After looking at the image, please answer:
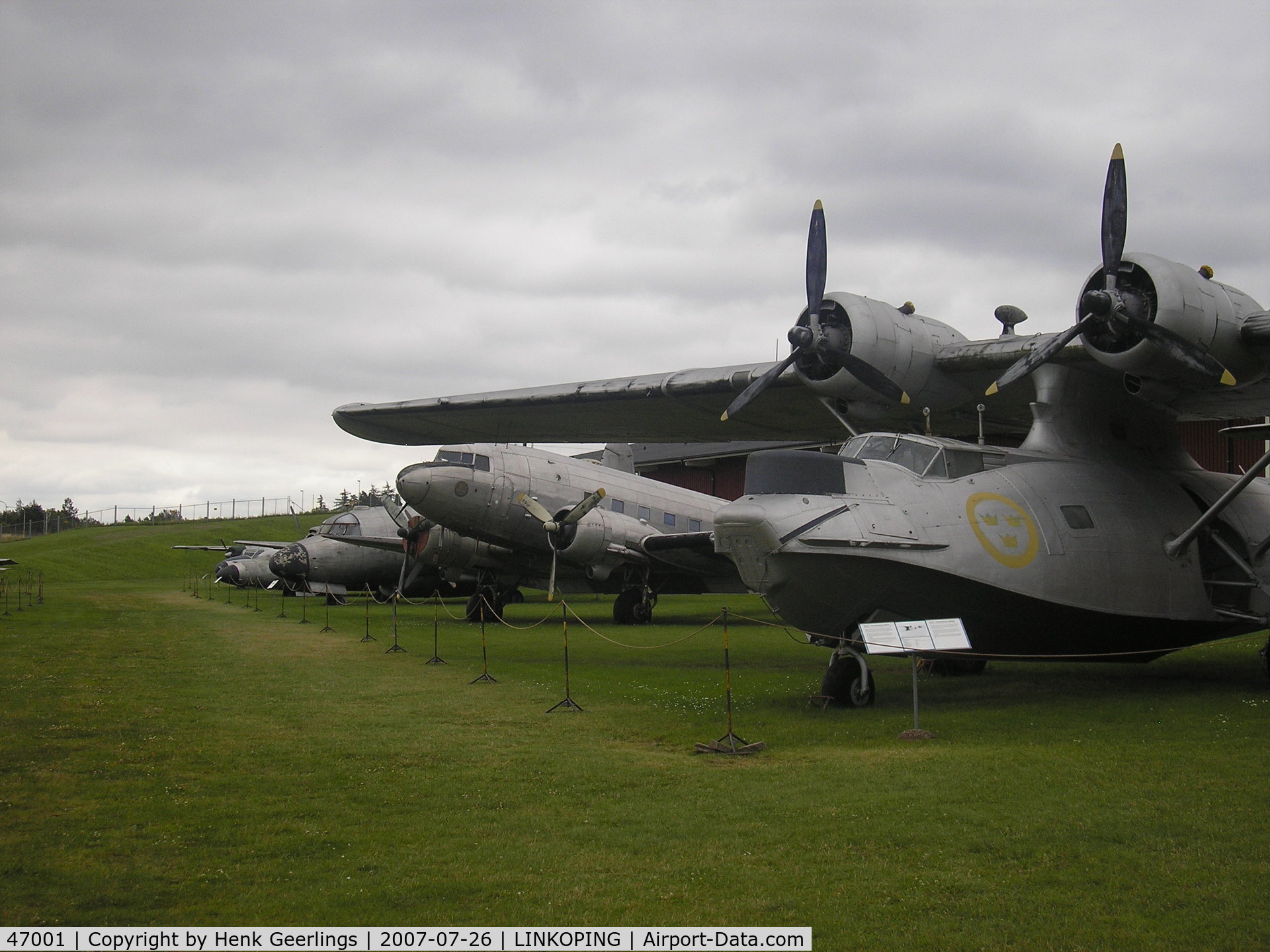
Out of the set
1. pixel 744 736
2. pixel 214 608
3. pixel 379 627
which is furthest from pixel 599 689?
pixel 214 608

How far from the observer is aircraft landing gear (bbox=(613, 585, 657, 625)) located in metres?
24.7

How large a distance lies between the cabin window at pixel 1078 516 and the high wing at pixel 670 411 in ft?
6.44

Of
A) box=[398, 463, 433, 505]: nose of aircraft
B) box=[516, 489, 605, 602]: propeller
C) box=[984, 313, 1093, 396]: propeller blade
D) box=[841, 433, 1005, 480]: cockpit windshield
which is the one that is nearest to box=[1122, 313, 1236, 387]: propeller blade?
box=[984, 313, 1093, 396]: propeller blade

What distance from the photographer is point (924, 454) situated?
11234 millimetres

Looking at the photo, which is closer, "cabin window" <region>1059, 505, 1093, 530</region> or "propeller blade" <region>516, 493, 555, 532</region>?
"cabin window" <region>1059, 505, 1093, 530</region>

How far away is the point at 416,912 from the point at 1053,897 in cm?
292

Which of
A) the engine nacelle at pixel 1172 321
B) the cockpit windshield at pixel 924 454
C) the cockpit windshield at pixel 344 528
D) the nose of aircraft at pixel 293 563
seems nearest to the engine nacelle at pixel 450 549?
the cockpit windshield at pixel 344 528

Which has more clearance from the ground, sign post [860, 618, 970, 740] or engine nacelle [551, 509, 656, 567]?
engine nacelle [551, 509, 656, 567]

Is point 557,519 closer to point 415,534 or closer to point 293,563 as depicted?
point 415,534

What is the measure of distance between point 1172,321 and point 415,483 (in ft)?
50.3

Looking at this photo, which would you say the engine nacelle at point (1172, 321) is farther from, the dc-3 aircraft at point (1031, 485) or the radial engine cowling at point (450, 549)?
the radial engine cowling at point (450, 549)

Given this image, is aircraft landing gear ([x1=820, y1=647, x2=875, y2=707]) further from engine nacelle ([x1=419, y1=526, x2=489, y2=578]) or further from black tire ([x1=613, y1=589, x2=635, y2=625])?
engine nacelle ([x1=419, y1=526, x2=489, y2=578])

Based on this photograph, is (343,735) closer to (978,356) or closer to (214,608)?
(978,356)

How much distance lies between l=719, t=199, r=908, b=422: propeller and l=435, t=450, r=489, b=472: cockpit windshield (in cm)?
1021
